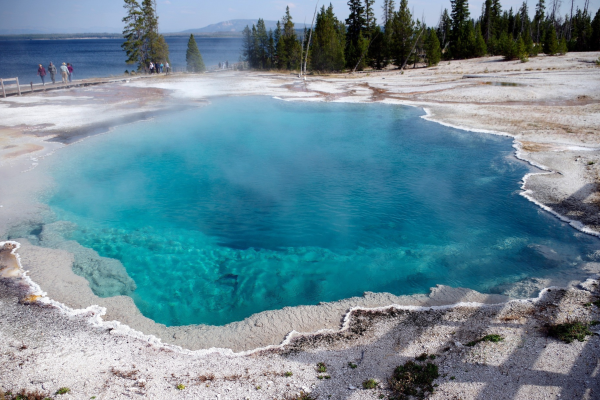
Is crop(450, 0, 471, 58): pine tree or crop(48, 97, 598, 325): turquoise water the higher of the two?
crop(450, 0, 471, 58): pine tree

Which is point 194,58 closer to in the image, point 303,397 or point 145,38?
point 145,38

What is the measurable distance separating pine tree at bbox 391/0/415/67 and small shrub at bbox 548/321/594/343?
3642 centimetres

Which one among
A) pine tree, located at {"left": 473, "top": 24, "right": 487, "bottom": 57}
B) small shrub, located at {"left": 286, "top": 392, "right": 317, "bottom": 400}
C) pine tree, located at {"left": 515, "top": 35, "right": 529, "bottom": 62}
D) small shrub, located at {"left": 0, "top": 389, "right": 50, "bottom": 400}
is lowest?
small shrub, located at {"left": 286, "top": 392, "right": 317, "bottom": 400}

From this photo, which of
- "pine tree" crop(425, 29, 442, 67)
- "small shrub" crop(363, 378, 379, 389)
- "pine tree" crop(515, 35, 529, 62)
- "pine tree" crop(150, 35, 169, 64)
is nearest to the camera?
"small shrub" crop(363, 378, 379, 389)

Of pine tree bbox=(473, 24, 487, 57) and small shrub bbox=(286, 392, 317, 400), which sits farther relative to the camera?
pine tree bbox=(473, 24, 487, 57)

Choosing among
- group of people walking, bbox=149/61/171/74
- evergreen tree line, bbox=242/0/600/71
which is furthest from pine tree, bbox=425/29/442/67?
group of people walking, bbox=149/61/171/74

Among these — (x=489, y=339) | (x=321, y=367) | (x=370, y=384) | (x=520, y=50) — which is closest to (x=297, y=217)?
(x=321, y=367)

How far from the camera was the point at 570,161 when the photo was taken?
10.6 metres

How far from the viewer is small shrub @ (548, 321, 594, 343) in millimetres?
4469

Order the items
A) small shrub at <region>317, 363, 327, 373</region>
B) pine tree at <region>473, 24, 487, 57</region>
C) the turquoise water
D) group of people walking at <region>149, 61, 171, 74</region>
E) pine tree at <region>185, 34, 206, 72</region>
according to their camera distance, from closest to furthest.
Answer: small shrub at <region>317, 363, 327, 373</region> < the turquoise water < group of people walking at <region>149, 61, 171, 74</region> < pine tree at <region>473, 24, 487, 57</region> < pine tree at <region>185, 34, 206, 72</region>

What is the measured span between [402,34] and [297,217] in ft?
115

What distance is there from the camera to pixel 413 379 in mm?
3990

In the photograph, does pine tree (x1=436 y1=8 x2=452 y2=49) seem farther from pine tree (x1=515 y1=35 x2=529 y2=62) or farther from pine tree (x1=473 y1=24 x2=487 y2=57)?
pine tree (x1=515 y1=35 x2=529 y2=62)

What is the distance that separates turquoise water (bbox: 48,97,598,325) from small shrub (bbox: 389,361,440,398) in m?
2.00
